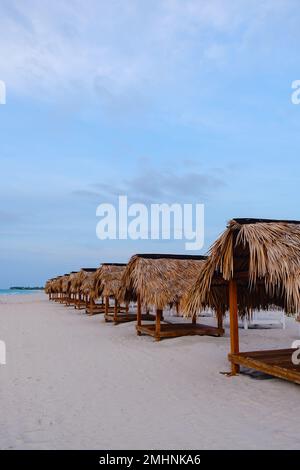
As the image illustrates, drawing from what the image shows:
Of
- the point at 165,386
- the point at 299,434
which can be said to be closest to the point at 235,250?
the point at 165,386

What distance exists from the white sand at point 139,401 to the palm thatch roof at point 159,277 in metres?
1.58

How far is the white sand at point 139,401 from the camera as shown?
14.5 feet

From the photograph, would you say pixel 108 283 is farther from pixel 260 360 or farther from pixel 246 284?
pixel 260 360

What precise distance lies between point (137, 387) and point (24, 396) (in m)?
1.72

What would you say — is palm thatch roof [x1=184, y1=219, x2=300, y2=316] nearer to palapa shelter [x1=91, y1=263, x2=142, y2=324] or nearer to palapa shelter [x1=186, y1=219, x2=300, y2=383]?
palapa shelter [x1=186, y1=219, x2=300, y2=383]

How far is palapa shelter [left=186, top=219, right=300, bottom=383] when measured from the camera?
615cm

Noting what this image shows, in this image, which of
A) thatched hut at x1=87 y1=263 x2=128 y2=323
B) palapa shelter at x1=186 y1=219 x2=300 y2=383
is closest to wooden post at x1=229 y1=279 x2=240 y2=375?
palapa shelter at x1=186 y1=219 x2=300 y2=383

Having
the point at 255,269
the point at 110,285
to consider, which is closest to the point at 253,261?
the point at 255,269

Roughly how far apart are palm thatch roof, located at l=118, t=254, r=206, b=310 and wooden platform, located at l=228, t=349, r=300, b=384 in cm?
425

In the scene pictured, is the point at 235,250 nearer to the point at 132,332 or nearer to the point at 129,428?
the point at 129,428

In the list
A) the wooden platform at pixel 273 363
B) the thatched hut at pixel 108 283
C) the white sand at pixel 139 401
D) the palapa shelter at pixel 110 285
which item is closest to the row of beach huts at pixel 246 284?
the wooden platform at pixel 273 363

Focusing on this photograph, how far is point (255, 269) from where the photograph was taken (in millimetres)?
6527

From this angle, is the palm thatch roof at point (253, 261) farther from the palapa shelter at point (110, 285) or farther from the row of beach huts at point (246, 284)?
the palapa shelter at point (110, 285)

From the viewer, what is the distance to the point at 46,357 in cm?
953
